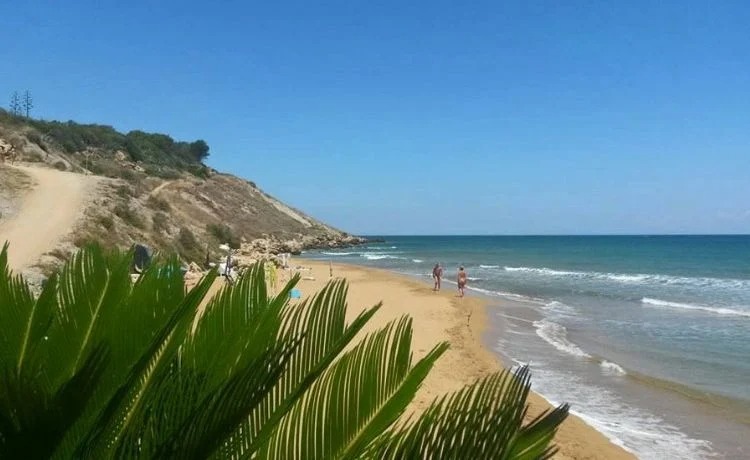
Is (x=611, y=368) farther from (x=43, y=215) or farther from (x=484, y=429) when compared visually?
(x=43, y=215)

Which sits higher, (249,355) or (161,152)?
(161,152)

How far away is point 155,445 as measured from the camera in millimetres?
2012

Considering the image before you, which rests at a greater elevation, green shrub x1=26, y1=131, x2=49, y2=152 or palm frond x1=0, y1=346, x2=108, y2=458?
green shrub x1=26, y1=131, x2=49, y2=152

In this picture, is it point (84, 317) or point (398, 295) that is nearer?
point (84, 317)

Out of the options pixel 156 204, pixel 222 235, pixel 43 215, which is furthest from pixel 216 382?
pixel 222 235

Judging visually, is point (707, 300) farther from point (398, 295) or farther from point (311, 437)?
point (311, 437)

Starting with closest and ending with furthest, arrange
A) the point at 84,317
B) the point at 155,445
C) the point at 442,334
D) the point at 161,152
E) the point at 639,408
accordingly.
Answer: the point at 155,445
the point at 84,317
the point at 639,408
the point at 442,334
the point at 161,152

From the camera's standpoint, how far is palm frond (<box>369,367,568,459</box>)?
1602mm

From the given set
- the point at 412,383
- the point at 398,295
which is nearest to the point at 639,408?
the point at 412,383

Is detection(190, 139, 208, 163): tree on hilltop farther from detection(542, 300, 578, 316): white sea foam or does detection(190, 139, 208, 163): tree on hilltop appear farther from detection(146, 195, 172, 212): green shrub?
detection(542, 300, 578, 316): white sea foam

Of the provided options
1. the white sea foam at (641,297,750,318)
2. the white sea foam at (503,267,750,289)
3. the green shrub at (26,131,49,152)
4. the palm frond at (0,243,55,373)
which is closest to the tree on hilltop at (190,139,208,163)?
the green shrub at (26,131,49,152)

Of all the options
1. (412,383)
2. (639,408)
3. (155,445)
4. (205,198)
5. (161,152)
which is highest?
(161,152)

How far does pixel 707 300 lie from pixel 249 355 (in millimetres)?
26513

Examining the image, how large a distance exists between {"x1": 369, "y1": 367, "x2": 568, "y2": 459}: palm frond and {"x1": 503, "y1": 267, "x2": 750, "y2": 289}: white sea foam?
1310 inches
